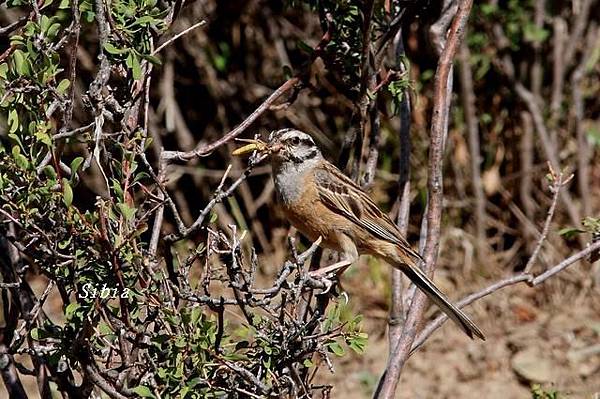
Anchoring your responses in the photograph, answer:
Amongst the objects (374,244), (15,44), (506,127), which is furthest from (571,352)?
(15,44)

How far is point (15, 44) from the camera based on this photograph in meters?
2.80

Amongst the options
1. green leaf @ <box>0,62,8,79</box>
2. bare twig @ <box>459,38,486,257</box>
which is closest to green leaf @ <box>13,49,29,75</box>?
green leaf @ <box>0,62,8,79</box>

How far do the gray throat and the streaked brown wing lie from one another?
7 centimetres

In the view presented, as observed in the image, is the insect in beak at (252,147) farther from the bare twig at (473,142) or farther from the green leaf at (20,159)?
the bare twig at (473,142)

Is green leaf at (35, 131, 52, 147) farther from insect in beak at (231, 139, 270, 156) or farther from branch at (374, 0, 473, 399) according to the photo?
branch at (374, 0, 473, 399)

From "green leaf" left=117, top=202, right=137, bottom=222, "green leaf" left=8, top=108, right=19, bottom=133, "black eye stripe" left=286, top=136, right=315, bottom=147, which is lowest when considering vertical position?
"black eye stripe" left=286, top=136, right=315, bottom=147

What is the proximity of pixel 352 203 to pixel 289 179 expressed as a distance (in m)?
0.25

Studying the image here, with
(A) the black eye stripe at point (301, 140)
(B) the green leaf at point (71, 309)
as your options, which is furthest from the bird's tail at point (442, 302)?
(B) the green leaf at point (71, 309)

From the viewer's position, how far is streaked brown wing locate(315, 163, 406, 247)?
161 inches

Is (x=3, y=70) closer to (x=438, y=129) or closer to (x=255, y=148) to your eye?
(x=255, y=148)

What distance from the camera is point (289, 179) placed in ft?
13.6

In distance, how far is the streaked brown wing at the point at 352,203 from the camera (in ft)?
13.4

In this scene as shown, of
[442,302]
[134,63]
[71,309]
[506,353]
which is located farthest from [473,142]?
[71,309]

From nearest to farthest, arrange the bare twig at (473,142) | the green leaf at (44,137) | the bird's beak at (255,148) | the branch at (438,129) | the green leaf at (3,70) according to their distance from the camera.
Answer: the green leaf at (44,137) < the green leaf at (3,70) < the bird's beak at (255,148) < the branch at (438,129) < the bare twig at (473,142)
